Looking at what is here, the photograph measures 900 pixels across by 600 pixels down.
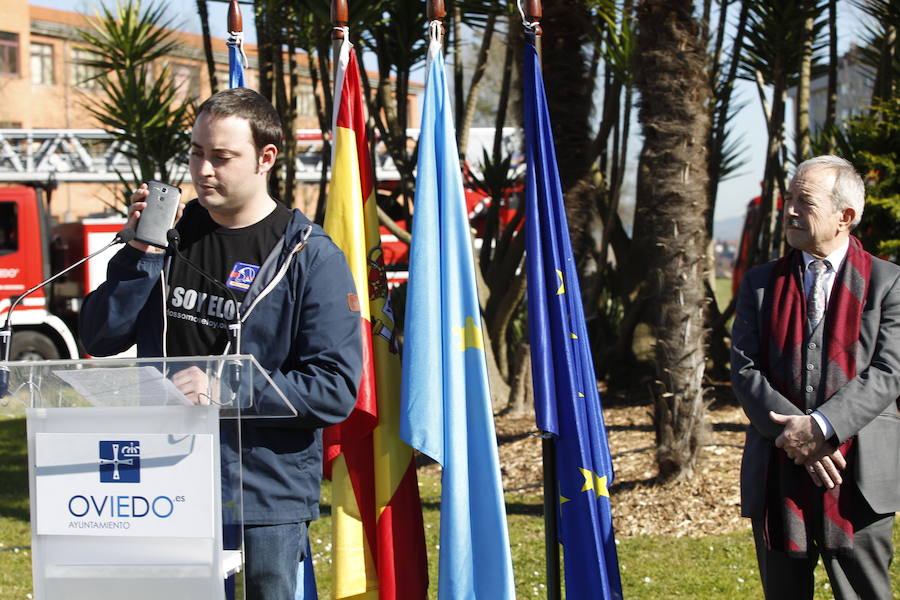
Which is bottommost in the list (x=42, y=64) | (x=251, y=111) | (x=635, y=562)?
(x=635, y=562)

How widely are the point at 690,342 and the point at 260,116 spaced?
12.5 ft

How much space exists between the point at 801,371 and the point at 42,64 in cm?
3859

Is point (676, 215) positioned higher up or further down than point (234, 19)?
further down

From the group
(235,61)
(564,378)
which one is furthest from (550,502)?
(235,61)

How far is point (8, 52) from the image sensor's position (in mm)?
35062

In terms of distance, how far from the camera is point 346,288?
2.61m

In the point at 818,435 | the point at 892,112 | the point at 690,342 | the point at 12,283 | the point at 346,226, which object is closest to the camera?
the point at 818,435

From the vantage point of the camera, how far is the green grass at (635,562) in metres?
4.64

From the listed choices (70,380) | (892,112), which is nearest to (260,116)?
(70,380)

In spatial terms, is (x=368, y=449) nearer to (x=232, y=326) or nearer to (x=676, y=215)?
(x=232, y=326)

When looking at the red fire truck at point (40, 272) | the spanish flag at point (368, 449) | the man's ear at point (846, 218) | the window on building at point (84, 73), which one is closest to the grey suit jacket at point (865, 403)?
the man's ear at point (846, 218)

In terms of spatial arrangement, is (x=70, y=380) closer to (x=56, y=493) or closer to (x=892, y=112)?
(x=56, y=493)

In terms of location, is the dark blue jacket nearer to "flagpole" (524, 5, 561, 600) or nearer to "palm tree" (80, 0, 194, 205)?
"flagpole" (524, 5, 561, 600)

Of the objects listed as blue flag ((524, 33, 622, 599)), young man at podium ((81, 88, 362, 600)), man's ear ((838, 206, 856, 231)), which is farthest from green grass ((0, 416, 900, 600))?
young man at podium ((81, 88, 362, 600))
